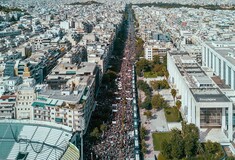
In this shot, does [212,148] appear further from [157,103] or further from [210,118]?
[157,103]

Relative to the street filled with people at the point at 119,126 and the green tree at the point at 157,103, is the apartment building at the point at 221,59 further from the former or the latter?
the street filled with people at the point at 119,126

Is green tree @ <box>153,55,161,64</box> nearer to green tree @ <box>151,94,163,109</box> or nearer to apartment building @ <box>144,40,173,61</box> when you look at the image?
apartment building @ <box>144,40,173,61</box>

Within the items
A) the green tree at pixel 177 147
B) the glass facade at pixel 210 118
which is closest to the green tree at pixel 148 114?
the glass facade at pixel 210 118

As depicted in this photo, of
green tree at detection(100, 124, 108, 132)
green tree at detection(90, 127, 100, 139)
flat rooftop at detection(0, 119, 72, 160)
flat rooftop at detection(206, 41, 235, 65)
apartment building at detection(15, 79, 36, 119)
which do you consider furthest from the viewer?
flat rooftop at detection(206, 41, 235, 65)

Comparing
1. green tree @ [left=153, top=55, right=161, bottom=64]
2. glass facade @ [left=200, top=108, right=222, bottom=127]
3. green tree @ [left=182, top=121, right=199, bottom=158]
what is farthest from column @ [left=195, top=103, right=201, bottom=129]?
green tree @ [left=153, top=55, right=161, bottom=64]

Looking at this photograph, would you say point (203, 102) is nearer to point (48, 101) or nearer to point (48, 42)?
point (48, 101)

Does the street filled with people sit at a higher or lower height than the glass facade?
lower

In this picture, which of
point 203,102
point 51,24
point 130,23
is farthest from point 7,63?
point 130,23

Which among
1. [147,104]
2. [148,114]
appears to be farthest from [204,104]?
[147,104]
